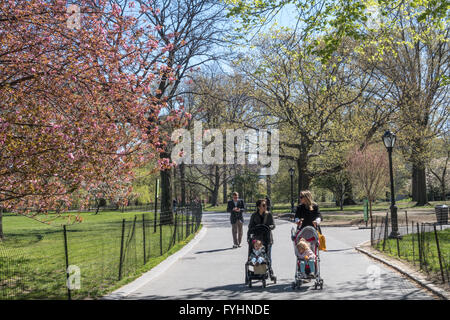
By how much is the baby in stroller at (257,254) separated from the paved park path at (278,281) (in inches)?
19.7

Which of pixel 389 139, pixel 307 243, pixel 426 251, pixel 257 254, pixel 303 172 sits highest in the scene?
pixel 389 139

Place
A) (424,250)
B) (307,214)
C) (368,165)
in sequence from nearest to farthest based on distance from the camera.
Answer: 1. (307,214)
2. (424,250)
3. (368,165)

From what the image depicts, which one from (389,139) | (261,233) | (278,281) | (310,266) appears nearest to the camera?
(310,266)

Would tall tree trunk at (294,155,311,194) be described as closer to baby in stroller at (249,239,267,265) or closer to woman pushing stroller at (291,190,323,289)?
woman pushing stroller at (291,190,323,289)

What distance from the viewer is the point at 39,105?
9.70 meters

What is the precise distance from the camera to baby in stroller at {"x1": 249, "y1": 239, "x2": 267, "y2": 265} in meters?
9.51

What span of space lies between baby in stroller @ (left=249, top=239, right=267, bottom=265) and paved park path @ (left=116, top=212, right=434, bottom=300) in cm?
50

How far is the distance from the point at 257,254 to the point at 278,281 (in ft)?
2.82

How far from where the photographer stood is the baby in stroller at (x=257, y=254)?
9.51 m

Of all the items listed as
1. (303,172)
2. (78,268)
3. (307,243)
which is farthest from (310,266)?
(303,172)

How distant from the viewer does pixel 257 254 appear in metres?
9.66

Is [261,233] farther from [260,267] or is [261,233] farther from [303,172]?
[303,172]

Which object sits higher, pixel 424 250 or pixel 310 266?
pixel 310 266
